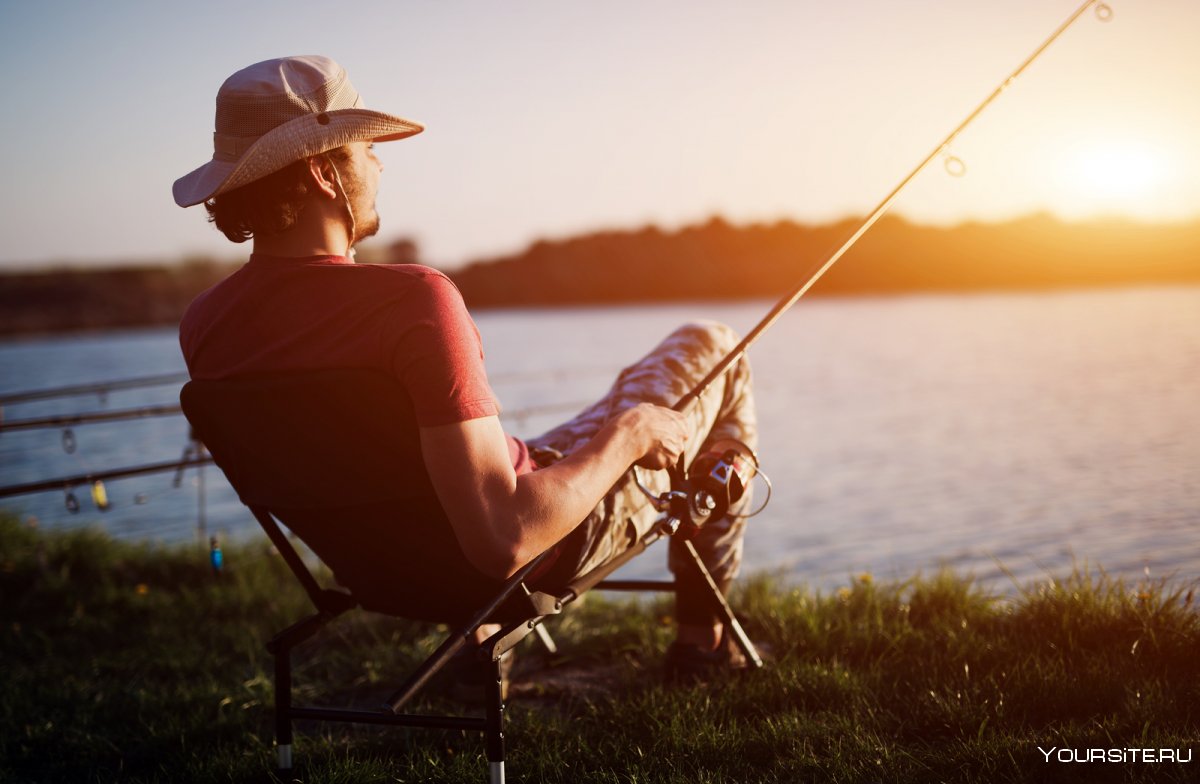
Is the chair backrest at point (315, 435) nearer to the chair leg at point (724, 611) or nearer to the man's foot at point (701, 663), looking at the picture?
the chair leg at point (724, 611)

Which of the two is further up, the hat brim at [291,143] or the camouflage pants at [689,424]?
the hat brim at [291,143]

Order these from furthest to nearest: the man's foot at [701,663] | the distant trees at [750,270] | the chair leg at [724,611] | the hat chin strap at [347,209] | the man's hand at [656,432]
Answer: the distant trees at [750,270] < the man's foot at [701,663] < the chair leg at [724,611] < the man's hand at [656,432] < the hat chin strap at [347,209]

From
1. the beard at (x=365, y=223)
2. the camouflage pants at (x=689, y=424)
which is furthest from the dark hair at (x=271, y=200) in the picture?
the camouflage pants at (x=689, y=424)

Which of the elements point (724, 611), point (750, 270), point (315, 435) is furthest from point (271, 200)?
point (750, 270)

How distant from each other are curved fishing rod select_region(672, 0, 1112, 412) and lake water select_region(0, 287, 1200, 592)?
1608 mm

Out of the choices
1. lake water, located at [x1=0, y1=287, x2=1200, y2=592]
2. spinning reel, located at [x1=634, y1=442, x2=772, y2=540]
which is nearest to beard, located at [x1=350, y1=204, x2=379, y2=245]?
spinning reel, located at [x1=634, y1=442, x2=772, y2=540]

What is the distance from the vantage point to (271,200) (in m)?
→ 1.96

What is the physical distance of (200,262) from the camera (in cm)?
2366

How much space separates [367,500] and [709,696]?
119cm

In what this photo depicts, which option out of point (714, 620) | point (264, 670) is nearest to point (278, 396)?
point (714, 620)

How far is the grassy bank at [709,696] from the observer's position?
2.37 m

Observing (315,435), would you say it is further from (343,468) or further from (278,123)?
(278,123)

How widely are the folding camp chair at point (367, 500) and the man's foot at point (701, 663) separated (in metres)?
0.72

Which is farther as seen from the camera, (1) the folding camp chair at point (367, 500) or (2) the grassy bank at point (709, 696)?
(2) the grassy bank at point (709, 696)
